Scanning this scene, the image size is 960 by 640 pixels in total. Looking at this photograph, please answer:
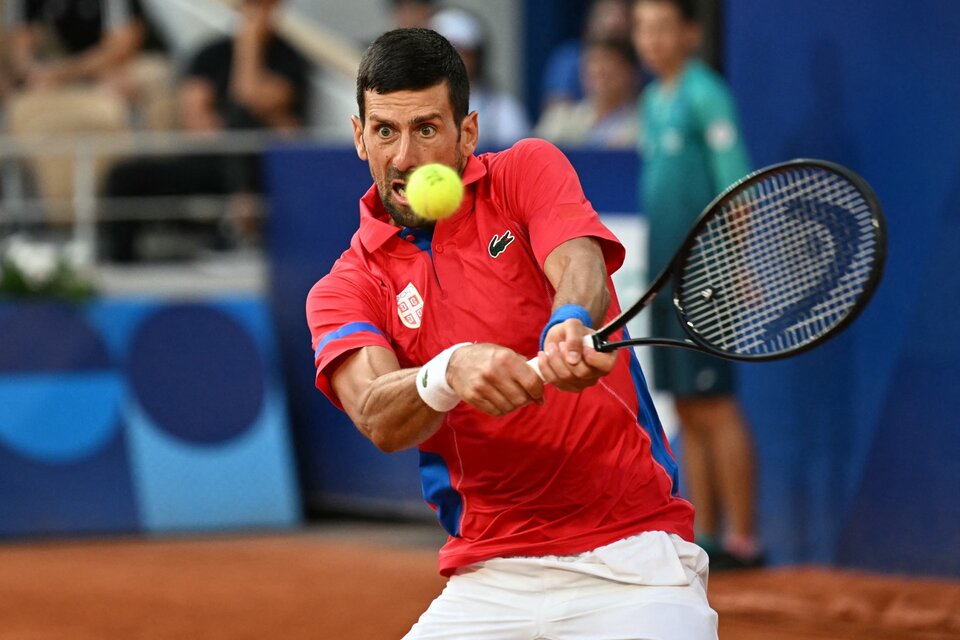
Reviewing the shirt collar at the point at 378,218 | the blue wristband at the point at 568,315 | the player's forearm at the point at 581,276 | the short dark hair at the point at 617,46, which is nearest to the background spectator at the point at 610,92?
the short dark hair at the point at 617,46

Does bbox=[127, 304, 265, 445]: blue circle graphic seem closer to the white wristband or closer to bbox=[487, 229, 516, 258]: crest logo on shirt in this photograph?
bbox=[487, 229, 516, 258]: crest logo on shirt

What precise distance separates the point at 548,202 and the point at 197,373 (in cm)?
649

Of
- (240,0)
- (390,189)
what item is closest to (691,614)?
(390,189)

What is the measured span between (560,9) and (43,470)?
7580 mm

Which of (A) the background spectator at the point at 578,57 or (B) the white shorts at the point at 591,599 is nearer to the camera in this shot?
(B) the white shorts at the point at 591,599

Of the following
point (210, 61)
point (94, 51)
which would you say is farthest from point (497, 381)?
point (94, 51)

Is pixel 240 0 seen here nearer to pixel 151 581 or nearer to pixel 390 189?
pixel 151 581

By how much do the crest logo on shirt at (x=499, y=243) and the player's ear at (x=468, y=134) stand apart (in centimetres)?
22

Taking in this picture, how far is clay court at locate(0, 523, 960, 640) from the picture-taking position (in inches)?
246

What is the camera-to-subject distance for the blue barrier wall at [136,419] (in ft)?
31.2

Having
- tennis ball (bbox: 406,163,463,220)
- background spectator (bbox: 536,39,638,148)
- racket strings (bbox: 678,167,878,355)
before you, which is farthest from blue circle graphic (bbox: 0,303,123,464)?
tennis ball (bbox: 406,163,463,220)

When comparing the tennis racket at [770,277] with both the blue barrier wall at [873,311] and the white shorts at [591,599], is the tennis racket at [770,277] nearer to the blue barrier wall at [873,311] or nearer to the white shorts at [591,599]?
the white shorts at [591,599]

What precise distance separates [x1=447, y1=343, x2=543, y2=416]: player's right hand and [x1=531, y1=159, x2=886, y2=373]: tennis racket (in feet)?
0.91

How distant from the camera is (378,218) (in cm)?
369
